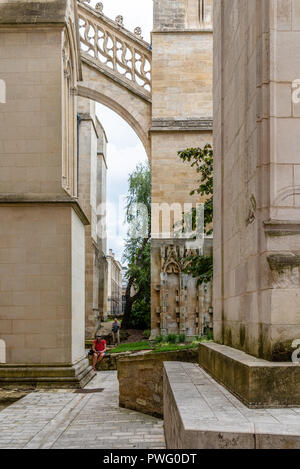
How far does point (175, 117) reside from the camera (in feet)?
73.0

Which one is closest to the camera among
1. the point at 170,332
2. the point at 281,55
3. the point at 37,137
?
the point at 281,55

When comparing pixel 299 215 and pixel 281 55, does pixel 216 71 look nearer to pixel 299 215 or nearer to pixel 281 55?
pixel 281 55

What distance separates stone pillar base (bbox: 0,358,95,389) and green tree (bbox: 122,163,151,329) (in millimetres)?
19055

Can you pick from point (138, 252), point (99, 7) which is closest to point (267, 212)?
point (99, 7)

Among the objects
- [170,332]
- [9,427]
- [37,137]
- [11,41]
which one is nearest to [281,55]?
[9,427]

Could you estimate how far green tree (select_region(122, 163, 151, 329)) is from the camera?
104ft

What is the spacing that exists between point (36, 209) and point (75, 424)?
16.9ft

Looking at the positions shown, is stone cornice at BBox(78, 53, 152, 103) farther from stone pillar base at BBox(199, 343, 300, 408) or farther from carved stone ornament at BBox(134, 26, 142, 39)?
stone pillar base at BBox(199, 343, 300, 408)

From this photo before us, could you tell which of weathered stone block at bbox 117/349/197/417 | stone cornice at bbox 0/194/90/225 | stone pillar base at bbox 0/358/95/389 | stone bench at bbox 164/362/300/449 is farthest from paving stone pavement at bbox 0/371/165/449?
stone cornice at bbox 0/194/90/225

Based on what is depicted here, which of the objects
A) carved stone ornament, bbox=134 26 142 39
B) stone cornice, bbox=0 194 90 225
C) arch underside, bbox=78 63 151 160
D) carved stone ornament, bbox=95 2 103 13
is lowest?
stone cornice, bbox=0 194 90 225

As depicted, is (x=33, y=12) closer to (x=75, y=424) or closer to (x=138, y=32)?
(x=75, y=424)

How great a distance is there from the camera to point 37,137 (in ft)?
40.8

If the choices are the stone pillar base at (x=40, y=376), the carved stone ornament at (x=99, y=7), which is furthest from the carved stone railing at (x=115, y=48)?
the stone pillar base at (x=40, y=376)
